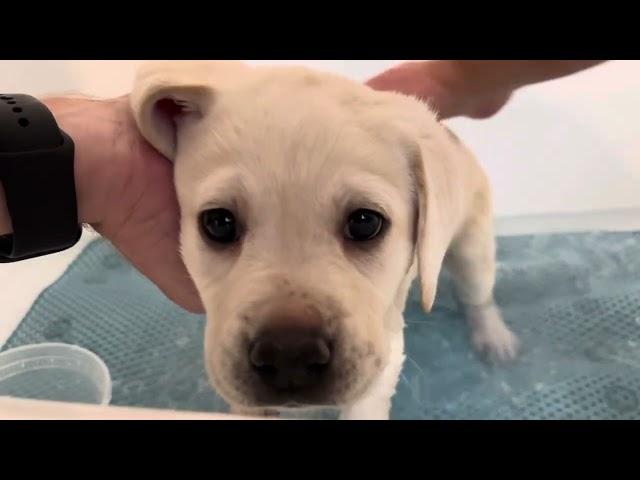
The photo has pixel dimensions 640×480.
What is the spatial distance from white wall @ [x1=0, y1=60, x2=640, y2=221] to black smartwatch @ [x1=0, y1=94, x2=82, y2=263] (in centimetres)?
144

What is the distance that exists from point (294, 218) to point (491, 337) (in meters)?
1.21

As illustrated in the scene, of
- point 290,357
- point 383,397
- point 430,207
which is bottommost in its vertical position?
point 383,397

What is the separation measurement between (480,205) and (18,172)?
1.13m

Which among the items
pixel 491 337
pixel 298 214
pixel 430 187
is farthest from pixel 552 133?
pixel 298 214

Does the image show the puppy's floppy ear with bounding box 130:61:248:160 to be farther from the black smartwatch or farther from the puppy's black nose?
the puppy's black nose

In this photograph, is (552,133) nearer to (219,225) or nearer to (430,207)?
(430,207)

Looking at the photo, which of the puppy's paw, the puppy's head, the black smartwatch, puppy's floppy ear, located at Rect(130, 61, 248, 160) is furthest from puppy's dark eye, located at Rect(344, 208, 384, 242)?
the puppy's paw

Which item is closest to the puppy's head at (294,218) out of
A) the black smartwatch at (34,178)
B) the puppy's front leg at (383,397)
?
the black smartwatch at (34,178)

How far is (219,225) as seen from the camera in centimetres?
127

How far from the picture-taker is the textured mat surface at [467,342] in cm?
203

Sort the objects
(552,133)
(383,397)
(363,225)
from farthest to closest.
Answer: (552,133)
(383,397)
(363,225)

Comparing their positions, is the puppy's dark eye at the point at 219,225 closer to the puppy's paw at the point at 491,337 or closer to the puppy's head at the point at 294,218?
the puppy's head at the point at 294,218

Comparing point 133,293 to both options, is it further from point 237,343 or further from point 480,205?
point 237,343
